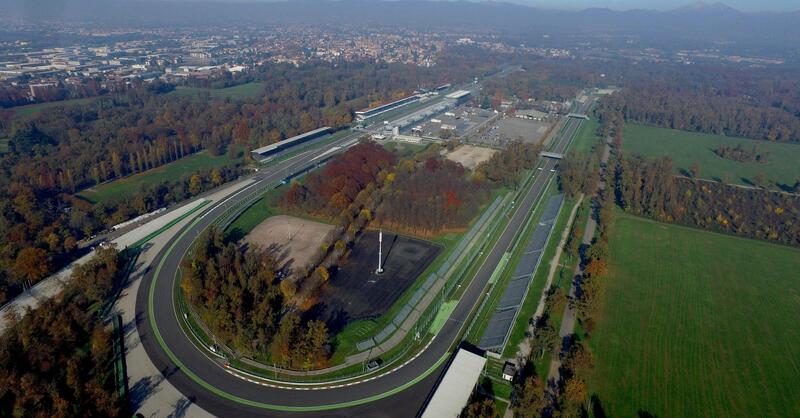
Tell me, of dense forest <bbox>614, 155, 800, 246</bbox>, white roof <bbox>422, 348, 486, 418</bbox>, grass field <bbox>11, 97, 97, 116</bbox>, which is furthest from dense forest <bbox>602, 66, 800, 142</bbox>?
grass field <bbox>11, 97, 97, 116</bbox>

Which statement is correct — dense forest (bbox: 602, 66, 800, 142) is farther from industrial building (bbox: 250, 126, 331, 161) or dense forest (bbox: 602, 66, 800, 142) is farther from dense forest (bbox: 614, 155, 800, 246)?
industrial building (bbox: 250, 126, 331, 161)

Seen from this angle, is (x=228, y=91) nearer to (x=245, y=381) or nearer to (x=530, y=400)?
(x=245, y=381)

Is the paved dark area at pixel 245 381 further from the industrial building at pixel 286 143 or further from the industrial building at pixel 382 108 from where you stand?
the industrial building at pixel 382 108

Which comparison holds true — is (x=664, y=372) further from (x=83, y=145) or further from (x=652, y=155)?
(x=83, y=145)

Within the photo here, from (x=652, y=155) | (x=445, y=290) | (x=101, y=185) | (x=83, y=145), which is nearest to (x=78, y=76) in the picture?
(x=83, y=145)

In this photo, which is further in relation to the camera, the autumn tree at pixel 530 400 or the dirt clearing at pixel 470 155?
the dirt clearing at pixel 470 155

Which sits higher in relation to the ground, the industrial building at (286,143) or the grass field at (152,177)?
the industrial building at (286,143)

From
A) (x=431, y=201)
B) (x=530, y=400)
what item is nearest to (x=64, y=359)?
(x=530, y=400)

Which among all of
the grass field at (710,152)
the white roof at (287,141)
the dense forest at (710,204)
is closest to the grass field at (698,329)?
the dense forest at (710,204)
